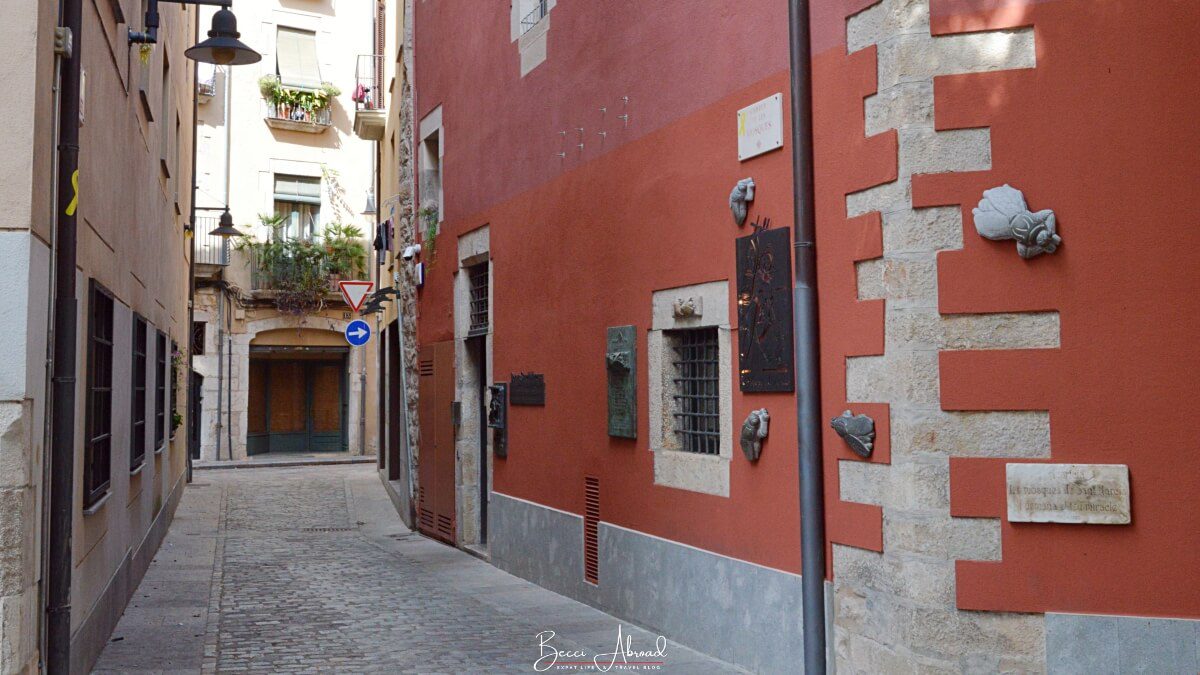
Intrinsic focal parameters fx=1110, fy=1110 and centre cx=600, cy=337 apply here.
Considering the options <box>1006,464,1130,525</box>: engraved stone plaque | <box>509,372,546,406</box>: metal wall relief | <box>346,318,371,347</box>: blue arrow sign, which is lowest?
<box>1006,464,1130,525</box>: engraved stone plaque

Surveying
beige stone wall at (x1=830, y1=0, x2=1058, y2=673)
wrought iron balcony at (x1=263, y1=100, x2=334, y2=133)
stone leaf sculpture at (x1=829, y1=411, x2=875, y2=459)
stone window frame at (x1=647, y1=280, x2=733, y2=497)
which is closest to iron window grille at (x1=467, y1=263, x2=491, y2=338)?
stone window frame at (x1=647, y1=280, x2=733, y2=497)

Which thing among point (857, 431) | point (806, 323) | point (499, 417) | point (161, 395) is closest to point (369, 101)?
point (161, 395)

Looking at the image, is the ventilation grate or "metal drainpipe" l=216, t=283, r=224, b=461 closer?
the ventilation grate

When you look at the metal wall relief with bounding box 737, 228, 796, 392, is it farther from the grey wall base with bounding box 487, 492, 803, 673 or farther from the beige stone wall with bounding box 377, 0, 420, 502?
the beige stone wall with bounding box 377, 0, 420, 502

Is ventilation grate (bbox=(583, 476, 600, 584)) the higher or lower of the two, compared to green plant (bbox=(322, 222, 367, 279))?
lower

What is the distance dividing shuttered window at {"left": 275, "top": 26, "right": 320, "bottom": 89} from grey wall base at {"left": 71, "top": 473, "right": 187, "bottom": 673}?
17.6 m

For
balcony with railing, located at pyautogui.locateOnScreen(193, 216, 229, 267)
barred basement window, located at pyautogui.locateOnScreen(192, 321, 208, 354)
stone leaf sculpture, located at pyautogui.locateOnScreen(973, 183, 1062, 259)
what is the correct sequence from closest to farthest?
stone leaf sculpture, located at pyautogui.locateOnScreen(973, 183, 1062, 259)
balcony with railing, located at pyautogui.locateOnScreen(193, 216, 229, 267)
barred basement window, located at pyautogui.locateOnScreen(192, 321, 208, 354)

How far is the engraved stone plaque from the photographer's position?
193 inches

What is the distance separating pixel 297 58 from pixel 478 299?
1797 cm

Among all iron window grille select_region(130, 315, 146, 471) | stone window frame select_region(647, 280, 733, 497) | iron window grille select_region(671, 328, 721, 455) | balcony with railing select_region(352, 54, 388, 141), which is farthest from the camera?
balcony with railing select_region(352, 54, 388, 141)

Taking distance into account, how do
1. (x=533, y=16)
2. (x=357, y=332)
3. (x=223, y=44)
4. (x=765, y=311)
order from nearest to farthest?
1. (x=765, y=311)
2. (x=223, y=44)
3. (x=533, y=16)
4. (x=357, y=332)

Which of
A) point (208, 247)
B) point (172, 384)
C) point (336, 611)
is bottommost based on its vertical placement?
point (336, 611)

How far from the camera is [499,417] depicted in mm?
11148

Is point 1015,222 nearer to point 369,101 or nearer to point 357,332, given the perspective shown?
point 357,332
